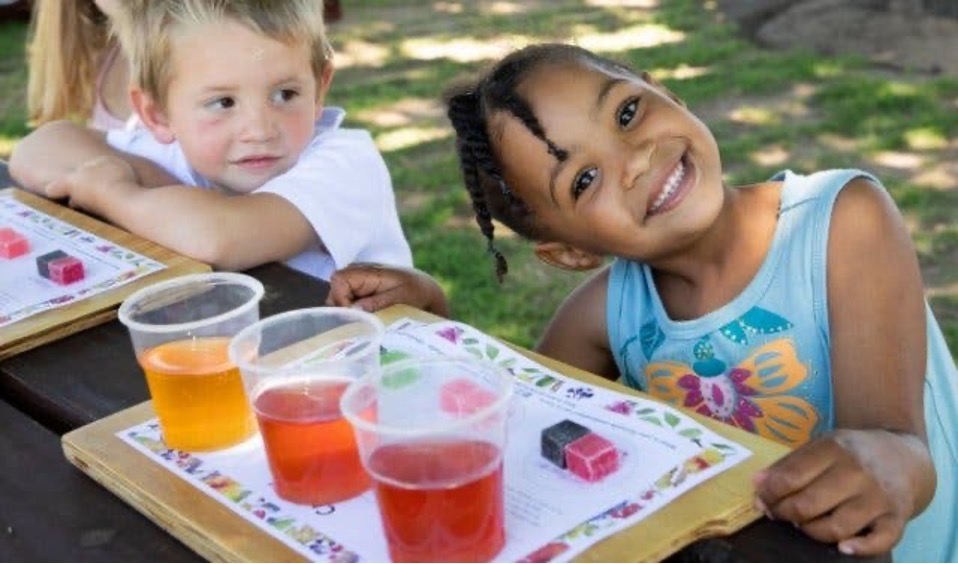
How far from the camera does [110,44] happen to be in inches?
123

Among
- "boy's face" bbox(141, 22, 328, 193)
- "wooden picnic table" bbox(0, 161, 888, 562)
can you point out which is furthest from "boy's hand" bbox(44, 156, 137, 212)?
"wooden picnic table" bbox(0, 161, 888, 562)

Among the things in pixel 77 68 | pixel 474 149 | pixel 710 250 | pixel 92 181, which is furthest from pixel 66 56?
pixel 710 250

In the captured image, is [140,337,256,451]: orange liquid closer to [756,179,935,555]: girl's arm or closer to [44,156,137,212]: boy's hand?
[756,179,935,555]: girl's arm

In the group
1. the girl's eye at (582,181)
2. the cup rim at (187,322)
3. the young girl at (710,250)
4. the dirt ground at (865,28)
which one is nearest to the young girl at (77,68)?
the young girl at (710,250)

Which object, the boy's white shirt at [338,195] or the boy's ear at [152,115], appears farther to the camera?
the boy's ear at [152,115]

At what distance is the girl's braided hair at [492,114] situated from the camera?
6.18 feet

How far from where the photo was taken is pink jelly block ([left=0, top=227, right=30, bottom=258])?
79.7 inches

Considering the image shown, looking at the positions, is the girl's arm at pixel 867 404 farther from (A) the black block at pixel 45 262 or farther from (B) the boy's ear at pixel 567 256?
(A) the black block at pixel 45 262

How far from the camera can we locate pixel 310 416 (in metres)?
1.23

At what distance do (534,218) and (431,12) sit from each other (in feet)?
19.2

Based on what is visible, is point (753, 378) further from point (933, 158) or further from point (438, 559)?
point (933, 158)

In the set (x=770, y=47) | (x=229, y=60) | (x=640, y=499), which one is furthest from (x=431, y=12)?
(x=640, y=499)

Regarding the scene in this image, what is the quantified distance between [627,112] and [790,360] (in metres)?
0.40

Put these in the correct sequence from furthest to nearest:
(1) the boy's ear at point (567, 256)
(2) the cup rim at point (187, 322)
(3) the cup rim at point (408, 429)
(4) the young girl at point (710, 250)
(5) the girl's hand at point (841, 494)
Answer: (1) the boy's ear at point (567, 256) < (4) the young girl at point (710, 250) < (2) the cup rim at point (187, 322) < (5) the girl's hand at point (841, 494) < (3) the cup rim at point (408, 429)
